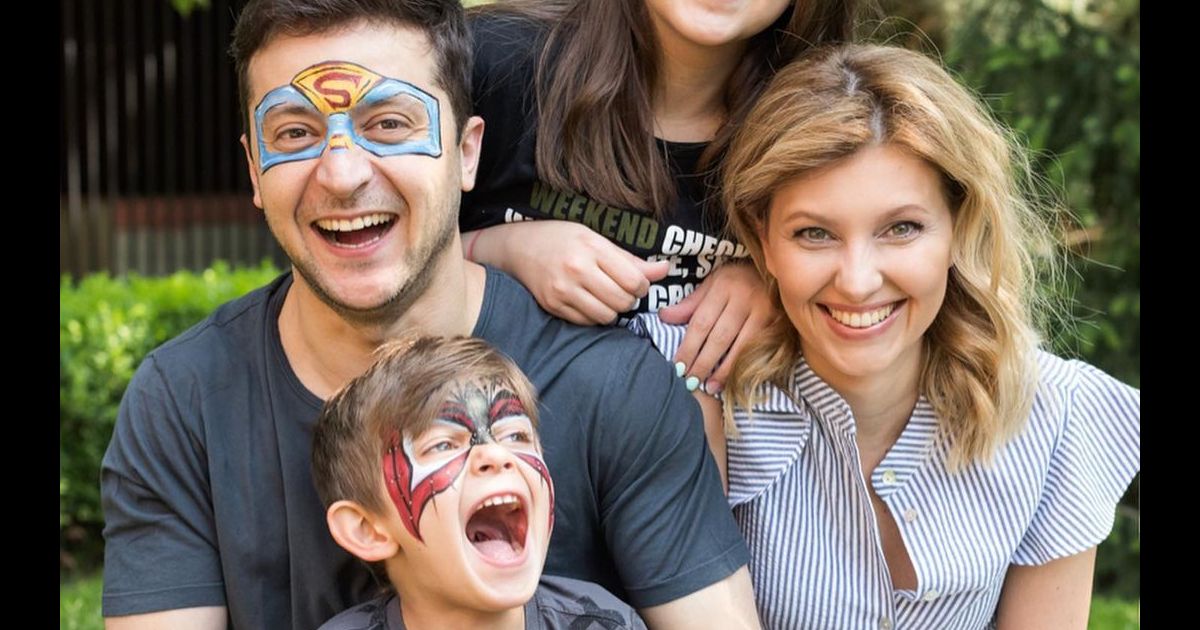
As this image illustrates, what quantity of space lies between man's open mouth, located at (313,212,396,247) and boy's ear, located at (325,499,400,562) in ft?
1.82

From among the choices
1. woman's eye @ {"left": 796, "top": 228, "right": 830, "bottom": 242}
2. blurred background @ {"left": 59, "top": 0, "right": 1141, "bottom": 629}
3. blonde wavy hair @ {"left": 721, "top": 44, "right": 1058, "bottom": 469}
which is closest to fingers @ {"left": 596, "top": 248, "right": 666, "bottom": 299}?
blonde wavy hair @ {"left": 721, "top": 44, "right": 1058, "bottom": 469}

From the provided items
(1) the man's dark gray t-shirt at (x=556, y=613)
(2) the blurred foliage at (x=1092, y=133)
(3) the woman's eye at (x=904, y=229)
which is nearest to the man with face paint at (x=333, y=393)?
(1) the man's dark gray t-shirt at (x=556, y=613)

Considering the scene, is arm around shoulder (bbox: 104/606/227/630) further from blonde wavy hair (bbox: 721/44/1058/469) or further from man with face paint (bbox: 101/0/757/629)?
blonde wavy hair (bbox: 721/44/1058/469)

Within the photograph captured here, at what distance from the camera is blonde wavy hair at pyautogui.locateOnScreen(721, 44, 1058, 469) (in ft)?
10.4

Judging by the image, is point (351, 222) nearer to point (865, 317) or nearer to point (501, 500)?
point (501, 500)

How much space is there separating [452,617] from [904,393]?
4.02 feet

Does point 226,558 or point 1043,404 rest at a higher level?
point 1043,404

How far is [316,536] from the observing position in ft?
10.2

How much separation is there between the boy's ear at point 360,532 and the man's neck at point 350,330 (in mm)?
323

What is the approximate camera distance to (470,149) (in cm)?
335

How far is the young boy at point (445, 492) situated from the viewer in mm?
2789
